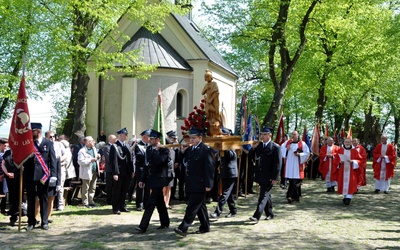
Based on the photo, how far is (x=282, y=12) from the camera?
19.7 meters

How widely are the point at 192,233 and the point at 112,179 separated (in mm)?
3515

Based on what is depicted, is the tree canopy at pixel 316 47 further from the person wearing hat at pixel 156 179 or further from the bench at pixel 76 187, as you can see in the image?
the person wearing hat at pixel 156 179

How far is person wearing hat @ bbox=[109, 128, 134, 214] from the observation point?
10852 mm

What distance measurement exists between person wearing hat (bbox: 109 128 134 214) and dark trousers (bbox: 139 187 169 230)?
85.1 inches

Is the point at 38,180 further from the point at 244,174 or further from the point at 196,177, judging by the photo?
the point at 244,174

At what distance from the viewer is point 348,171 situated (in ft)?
43.3

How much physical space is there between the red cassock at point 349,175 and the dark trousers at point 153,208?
20.2 ft

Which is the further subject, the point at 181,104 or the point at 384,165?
the point at 181,104

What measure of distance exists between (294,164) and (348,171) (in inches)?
63.4

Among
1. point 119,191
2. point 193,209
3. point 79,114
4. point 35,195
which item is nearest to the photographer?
point 193,209

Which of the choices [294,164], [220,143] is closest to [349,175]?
[294,164]

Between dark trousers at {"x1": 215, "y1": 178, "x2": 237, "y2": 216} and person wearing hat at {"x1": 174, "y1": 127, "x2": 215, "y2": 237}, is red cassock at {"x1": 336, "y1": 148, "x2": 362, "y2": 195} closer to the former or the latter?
dark trousers at {"x1": 215, "y1": 178, "x2": 237, "y2": 216}

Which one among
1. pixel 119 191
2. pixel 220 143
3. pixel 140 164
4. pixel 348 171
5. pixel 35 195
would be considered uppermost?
pixel 220 143

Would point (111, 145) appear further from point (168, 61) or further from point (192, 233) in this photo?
point (168, 61)
